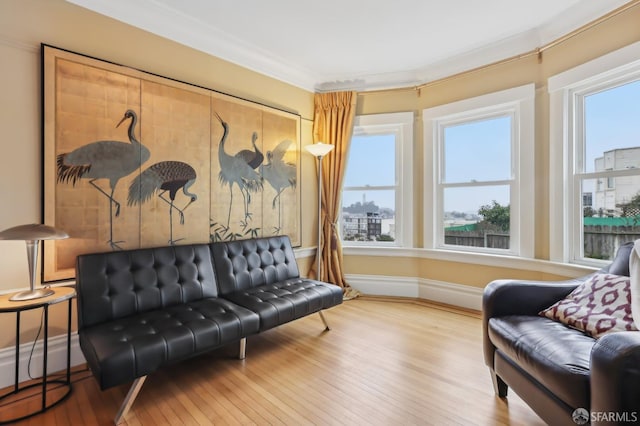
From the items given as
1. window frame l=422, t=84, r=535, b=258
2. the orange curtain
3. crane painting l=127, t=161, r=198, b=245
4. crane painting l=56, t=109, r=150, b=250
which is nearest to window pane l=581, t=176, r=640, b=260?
window frame l=422, t=84, r=535, b=258

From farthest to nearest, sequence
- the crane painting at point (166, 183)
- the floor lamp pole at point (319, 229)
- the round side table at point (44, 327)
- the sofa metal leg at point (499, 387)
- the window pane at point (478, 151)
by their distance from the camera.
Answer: the floor lamp pole at point (319, 229), the window pane at point (478, 151), the crane painting at point (166, 183), the sofa metal leg at point (499, 387), the round side table at point (44, 327)

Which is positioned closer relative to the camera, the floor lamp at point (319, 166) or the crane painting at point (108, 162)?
the crane painting at point (108, 162)

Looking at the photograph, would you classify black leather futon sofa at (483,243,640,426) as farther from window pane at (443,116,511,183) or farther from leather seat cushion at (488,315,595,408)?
window pane at (443,116,511,183)

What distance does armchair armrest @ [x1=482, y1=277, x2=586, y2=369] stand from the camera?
6.14 ft

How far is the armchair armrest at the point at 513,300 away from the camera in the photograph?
1871mm

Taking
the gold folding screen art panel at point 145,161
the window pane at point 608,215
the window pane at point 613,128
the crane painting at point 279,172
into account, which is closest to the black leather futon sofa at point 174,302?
the gold folding screen art panel at point 145,161

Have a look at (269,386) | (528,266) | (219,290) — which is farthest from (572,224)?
(219,290)

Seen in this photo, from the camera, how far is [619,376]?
1.07 m

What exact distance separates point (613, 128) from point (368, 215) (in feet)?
7.96

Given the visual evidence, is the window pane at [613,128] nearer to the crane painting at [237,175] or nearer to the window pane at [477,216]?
the window pane at [477,216]

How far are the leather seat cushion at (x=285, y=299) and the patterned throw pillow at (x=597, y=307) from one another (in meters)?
1.56

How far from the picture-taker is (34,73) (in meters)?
2.01

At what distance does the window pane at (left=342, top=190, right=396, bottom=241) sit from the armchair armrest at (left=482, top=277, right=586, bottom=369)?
2.06 metres

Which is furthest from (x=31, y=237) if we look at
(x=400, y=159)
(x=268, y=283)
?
(x=400, y=159)
